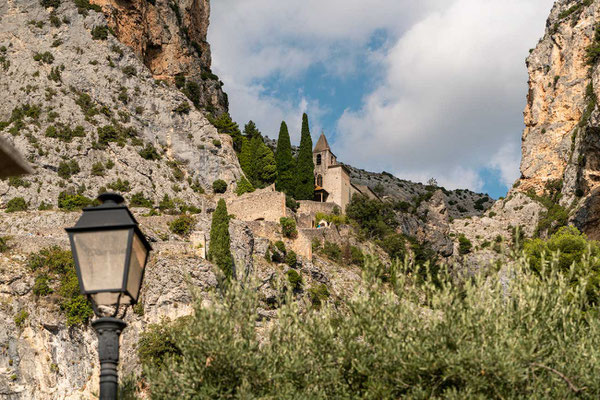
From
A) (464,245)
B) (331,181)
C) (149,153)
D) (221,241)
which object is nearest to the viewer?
(221,241)

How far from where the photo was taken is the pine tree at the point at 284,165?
6769 cm

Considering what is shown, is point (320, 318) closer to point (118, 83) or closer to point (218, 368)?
point (218, 368)

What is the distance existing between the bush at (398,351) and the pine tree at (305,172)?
169 ft

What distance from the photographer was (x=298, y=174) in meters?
68.0

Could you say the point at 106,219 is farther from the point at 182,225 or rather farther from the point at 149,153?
the point at 149,153

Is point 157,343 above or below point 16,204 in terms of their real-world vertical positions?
below

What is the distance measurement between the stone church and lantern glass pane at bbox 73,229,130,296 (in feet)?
198

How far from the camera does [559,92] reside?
81.5 metres

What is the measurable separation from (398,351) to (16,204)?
4562 centimetres

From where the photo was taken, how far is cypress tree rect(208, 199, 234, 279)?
4159 centimetres

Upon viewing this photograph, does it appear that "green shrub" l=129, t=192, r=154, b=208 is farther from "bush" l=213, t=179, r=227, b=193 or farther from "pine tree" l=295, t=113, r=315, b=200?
"pine tree" l=295, t=113, r=315, b=200

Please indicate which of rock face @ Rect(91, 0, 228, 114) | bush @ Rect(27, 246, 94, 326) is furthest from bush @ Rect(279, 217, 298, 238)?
rock face @ Rect(91, 0, 228, 114)

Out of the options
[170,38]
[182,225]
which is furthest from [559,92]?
[182,225]

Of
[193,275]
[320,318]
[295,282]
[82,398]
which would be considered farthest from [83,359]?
[320,318]
